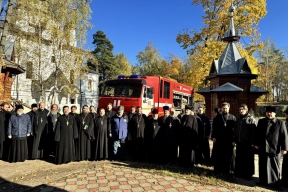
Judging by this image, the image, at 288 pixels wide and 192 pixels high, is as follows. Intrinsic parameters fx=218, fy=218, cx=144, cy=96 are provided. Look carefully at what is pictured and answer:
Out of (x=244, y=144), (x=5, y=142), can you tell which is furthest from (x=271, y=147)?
(x=5, y=142)

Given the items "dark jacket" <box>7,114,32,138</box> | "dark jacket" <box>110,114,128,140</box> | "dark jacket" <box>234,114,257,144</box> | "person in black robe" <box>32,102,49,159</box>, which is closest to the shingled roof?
"dark jacket" <box>234,114,257,144</box>

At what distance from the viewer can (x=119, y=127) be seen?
738cm

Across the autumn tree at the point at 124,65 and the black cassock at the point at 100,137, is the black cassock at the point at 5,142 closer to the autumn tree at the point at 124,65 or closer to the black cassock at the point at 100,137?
the black cassock at the point at 100,137

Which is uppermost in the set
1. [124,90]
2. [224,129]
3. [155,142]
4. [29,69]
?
[29,69]

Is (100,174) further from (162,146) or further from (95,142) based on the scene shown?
(162,146)

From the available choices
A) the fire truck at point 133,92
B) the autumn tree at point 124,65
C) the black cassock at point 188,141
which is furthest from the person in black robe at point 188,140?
the autumn tree at point 124,65

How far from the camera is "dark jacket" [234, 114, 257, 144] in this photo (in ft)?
18.7

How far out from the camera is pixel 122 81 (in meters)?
11.6

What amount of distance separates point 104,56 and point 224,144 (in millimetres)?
39055

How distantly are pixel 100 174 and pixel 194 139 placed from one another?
294 cm

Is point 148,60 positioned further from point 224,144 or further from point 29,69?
point 224,144

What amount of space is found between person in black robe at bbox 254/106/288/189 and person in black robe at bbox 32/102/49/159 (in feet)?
22.4

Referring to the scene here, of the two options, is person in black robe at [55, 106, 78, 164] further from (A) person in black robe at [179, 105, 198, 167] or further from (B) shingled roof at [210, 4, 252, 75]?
(B) shingled roof at [210, 4, 252, 75]

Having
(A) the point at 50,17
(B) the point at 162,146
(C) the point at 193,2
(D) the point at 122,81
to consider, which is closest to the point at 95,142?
(B) the point at 162,146
